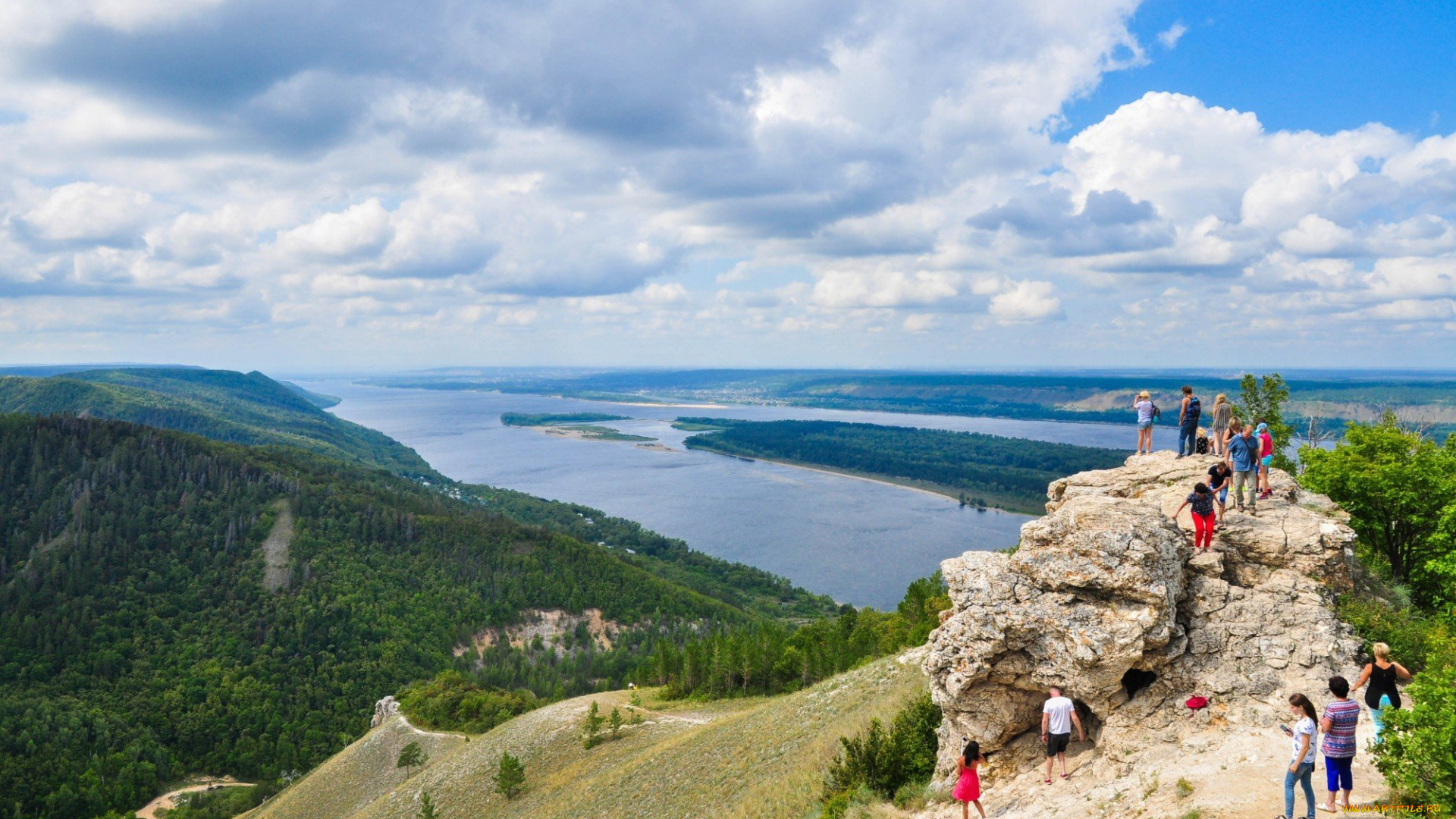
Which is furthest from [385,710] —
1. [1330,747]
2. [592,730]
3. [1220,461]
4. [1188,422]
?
[1330,747]

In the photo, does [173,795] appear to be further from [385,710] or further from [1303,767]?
[1303,767]

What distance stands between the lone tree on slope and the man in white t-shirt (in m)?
49.9

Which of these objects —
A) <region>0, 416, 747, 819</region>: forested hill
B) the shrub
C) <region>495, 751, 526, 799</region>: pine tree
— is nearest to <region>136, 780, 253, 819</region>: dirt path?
<region>0, 416, 747, 819</region>: forested hill

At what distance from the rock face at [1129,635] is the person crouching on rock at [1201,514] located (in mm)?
270

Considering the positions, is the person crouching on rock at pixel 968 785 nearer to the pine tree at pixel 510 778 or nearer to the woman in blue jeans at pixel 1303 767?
the woman in blue jeans at pixel 1303 767

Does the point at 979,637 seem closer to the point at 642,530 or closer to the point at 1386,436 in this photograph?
the point at 1386,436

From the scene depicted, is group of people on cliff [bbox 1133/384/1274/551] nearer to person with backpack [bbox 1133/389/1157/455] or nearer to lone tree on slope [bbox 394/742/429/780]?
person with backpack [bbox 1133/389/1157/455]

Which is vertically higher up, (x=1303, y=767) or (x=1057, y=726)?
(x=1303, y=767)

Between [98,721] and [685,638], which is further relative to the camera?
[685,638]

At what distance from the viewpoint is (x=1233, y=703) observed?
551 inches

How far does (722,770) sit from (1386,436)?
99.9 ft

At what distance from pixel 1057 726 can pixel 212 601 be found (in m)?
124

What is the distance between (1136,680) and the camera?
603 inches

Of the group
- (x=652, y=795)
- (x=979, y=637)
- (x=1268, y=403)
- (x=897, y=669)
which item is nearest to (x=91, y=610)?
(x=652, y=795)
